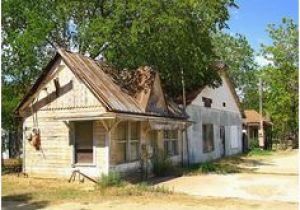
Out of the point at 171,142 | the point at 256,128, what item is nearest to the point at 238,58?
the point at 256,128

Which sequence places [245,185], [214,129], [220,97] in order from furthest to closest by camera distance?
[220,97] < [214,129] < [245,185]

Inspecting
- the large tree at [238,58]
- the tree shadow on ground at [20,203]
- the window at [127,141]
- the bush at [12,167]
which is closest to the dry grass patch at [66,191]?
the tree shadow on ground at [20,203]

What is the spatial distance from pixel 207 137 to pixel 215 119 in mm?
1884

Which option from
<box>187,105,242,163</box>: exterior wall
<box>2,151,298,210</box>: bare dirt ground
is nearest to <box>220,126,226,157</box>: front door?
<box>187,105,242,163</box>: exterior wall

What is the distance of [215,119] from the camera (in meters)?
29.8

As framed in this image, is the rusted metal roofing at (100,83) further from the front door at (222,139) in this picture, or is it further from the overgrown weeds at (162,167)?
the front door at (222,139)

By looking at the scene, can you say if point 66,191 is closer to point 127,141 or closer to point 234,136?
point 127,141

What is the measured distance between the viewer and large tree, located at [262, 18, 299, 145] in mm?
45031

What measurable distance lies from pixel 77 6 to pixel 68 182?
10.8m

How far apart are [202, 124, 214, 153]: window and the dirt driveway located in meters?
6.93

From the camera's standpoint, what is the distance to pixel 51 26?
22.2 m

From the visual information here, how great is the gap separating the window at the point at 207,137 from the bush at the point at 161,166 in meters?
7.08

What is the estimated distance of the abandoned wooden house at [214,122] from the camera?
26.1 metres

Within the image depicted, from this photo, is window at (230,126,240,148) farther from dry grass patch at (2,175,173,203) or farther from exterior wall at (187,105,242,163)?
dry grass patch at (2,175,173,203)
